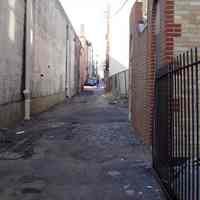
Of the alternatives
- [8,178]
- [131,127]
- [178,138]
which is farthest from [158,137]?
[131,127]

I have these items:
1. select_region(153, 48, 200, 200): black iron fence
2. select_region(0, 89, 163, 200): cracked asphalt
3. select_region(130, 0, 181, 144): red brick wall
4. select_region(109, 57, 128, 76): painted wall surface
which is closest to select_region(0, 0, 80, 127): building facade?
select_region(0, 89, 163, 200): cracked asphalt

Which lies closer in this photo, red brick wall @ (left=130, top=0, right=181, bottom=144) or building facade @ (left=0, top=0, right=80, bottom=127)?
red brick wall @ (left=130, top=0, right=181, bottom=144)

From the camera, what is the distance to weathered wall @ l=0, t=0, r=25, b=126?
1107 centimetres

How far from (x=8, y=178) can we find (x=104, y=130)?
5776 mm

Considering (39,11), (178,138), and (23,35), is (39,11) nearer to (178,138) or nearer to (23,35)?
(23,35)

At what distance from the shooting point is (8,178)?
6152 millimetres

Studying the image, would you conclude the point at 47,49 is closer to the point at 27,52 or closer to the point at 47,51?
the point at 47,51

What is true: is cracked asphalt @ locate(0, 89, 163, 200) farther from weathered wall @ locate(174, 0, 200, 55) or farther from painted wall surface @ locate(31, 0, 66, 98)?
painted wall surface @ locate(31, 0, 66, 98)

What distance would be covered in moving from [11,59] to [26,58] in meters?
1.91

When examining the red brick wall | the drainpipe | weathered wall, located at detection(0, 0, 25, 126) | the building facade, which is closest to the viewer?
the red brick wall

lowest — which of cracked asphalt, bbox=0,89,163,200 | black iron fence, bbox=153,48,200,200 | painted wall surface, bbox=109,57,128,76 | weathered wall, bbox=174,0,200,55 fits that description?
cracked asphalt, bbox=0,89,163,200

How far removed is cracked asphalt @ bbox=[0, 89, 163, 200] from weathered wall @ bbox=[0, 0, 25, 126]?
121 cm

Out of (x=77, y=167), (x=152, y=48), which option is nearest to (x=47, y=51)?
(x=152, y=48)

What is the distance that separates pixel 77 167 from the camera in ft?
22.8
